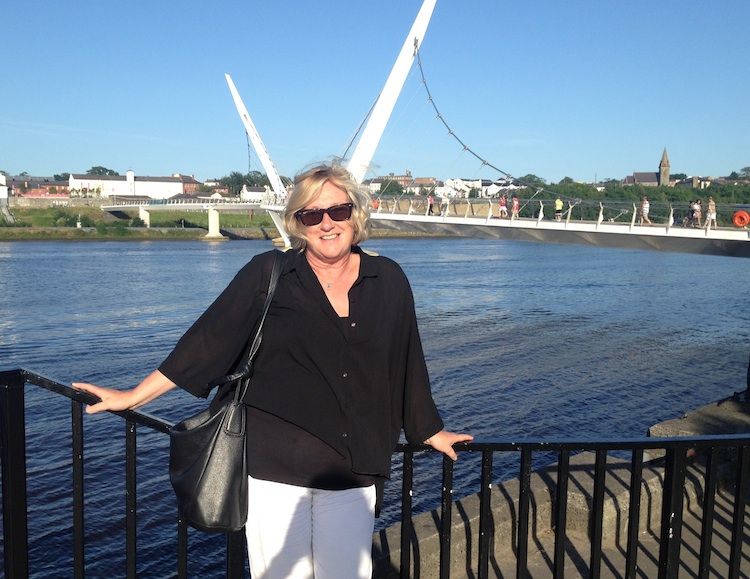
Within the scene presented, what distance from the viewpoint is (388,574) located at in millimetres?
3059

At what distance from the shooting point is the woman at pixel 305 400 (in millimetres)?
1866

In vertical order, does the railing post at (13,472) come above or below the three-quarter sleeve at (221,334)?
below

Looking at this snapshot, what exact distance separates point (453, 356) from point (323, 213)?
50.1 ft

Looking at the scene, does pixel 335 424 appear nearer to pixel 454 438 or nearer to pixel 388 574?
pixel 454 438

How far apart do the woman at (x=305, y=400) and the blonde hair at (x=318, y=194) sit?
83mm

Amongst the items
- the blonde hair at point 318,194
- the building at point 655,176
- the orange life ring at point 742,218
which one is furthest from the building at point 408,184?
the building at point 655,176

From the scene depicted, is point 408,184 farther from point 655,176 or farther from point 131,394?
point 655,176

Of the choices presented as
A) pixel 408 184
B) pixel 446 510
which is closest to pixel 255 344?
pixel 446 510

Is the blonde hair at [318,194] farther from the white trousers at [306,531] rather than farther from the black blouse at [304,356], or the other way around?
the white trousers at [306,531]

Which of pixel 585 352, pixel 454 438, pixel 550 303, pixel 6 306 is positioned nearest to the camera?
pixel 454 438

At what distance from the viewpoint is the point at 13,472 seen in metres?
1.96

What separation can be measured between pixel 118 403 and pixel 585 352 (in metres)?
17.5

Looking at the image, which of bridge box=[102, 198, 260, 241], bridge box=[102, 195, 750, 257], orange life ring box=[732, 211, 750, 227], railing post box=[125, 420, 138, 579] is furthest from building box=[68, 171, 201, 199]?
railing post box=[125, 420, 138, 579]

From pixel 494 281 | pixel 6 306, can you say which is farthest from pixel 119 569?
pixel 494 281
